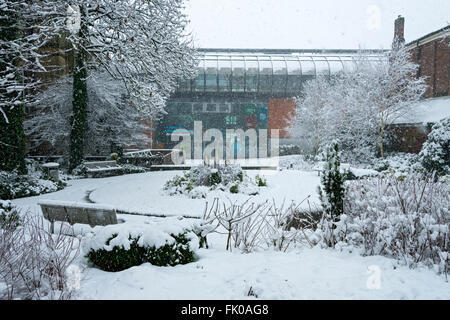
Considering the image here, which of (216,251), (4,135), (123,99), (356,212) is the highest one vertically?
(123,99)

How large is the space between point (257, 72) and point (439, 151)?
19340mm

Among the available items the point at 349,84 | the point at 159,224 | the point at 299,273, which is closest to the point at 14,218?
the point at 159,224

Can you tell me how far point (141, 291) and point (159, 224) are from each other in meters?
1.07

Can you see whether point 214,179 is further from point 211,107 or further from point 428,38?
point 211,107

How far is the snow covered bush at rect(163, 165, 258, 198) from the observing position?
8.62 m

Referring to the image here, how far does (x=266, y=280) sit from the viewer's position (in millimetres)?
3023

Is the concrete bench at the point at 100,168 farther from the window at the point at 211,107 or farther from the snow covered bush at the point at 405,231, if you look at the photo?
the window at the point at 211,107

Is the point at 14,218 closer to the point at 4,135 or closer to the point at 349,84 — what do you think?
the point at 4,135

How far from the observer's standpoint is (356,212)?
4.92 m

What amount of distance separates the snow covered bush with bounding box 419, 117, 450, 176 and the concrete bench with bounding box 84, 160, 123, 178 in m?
14.4

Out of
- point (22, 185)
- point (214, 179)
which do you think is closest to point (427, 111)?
point (214, 179)

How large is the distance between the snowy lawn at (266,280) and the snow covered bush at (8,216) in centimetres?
209
